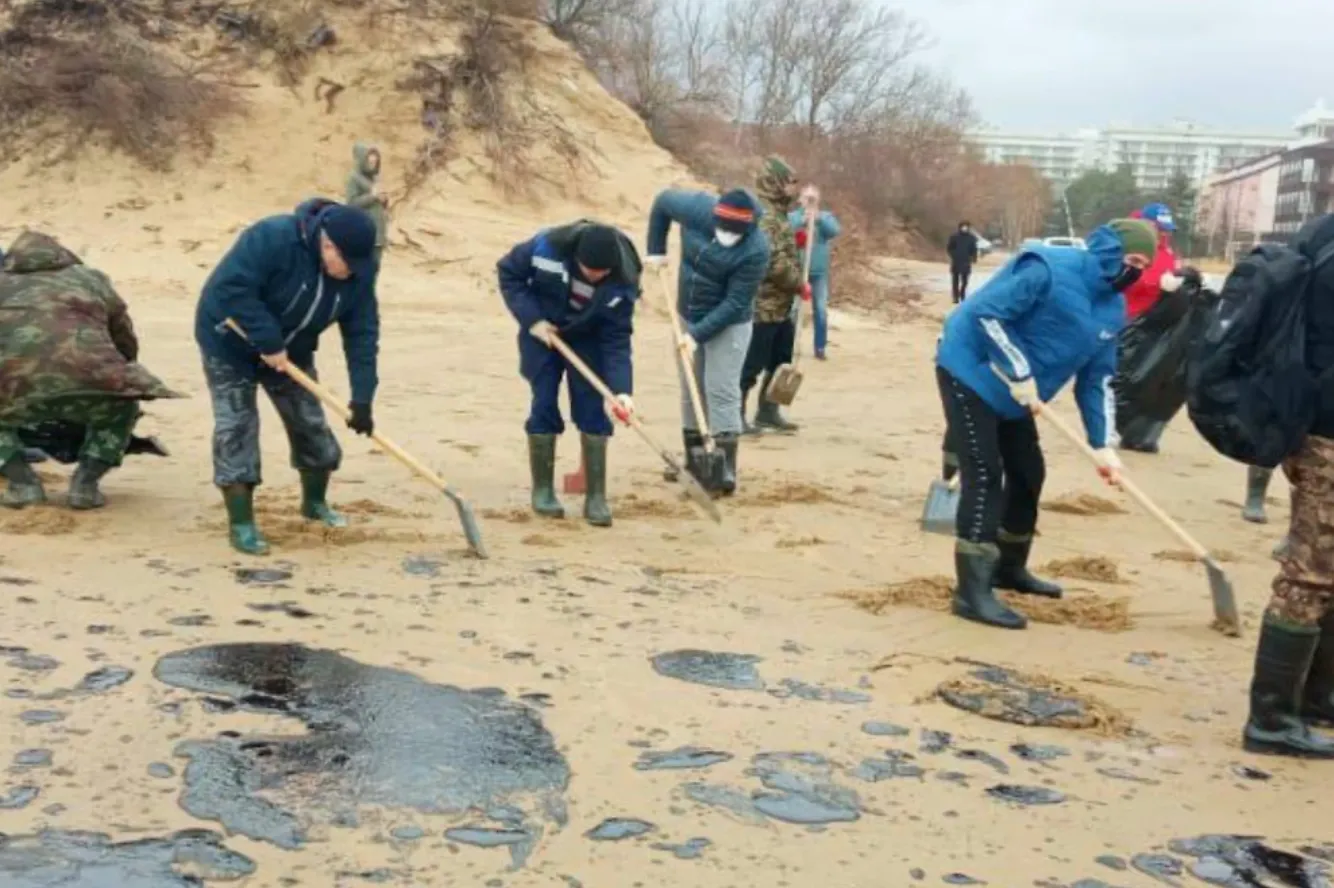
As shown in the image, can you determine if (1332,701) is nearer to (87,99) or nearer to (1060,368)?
(1060,368)

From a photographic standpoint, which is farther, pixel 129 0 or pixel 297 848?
pixel 129 0

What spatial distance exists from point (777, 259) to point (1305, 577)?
17.1ft

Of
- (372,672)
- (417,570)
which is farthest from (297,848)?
(417,570)

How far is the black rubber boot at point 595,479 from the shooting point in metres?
6.49

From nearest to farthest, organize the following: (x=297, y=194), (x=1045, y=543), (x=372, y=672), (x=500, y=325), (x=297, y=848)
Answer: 1. (x=297, y=848)
2. (x=372, y=672)
3. (x=1045, y=543)
4. (x=500, y=325)
5. (x=297, y=194)

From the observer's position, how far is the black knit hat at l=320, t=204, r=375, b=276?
5176 millimetres

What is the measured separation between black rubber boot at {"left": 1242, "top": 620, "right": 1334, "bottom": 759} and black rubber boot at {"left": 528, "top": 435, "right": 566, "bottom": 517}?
10.7ft

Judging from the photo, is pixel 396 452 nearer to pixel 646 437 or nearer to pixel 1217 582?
pixel 646 437

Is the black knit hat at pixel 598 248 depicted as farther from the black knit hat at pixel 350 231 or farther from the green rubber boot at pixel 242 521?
the green rubber boot at pixel 242 521

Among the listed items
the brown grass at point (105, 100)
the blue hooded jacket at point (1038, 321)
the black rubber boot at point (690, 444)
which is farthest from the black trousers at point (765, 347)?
the brown grass at point (105, 100)

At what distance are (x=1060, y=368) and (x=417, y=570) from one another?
2409mm

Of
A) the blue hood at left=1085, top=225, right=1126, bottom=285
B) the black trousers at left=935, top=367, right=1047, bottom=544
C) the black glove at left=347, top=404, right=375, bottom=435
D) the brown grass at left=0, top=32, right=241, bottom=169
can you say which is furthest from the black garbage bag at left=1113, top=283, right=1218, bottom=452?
the brown grass at left=0, top=32, right=241, bottom=169

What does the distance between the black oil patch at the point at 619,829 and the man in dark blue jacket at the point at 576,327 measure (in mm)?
3189

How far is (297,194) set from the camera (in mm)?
18250
